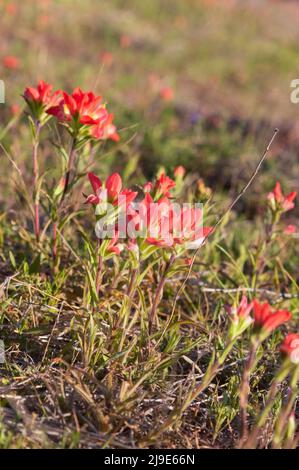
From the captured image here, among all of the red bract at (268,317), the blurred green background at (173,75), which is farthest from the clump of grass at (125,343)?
the blurred green background at (173,75)

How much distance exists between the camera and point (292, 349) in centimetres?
127

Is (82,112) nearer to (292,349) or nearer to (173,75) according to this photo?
(292,349)

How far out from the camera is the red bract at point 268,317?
4.07 feet

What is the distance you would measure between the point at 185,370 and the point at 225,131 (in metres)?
3.48

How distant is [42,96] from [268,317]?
1065 millimetres

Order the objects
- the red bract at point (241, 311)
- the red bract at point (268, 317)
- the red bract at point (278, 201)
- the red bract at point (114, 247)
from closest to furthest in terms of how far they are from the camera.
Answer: the red bract at point (268, 317), the red bract at point (241, 311), the red bract at point (114, 247), the red bract at point (278, 201)

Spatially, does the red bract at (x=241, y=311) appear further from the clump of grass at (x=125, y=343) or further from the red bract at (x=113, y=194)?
the red bract at (x=113, y=194)

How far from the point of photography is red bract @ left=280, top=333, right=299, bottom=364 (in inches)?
49.8

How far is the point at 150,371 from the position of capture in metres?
1.50

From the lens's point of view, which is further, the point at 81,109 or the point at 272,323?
the point at 81,109

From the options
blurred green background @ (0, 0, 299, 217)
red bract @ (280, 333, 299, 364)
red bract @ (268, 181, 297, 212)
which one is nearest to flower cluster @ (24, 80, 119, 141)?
blurred green background @ (0, 0, 299, 217)

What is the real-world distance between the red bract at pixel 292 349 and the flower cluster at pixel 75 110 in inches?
34.3

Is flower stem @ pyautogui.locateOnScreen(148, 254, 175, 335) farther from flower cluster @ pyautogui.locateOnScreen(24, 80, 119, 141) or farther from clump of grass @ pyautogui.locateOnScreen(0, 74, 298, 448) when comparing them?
flower cluster @ pyautogui.locateOnScreen(24, 80, 119, 141)

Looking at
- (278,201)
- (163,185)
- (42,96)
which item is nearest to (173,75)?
(278,201)
